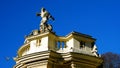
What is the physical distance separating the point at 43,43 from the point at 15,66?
6.28 feet

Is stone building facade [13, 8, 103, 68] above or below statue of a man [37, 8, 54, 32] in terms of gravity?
below

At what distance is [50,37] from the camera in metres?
14.1

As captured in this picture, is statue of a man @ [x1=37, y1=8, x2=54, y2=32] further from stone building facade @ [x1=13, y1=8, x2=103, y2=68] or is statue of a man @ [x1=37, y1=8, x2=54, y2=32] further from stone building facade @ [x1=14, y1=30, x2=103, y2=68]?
stone building facade @ [x1=14, y1=30, x2=103, y2=68]

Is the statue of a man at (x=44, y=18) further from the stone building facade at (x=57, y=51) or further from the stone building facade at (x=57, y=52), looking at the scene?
the stone building facade at (x=57, y=52)

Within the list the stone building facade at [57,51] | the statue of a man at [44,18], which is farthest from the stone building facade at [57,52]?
the statue of a man at [44,18]

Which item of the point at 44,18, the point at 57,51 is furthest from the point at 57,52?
the point at 44,18

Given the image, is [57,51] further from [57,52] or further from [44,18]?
[44,18]

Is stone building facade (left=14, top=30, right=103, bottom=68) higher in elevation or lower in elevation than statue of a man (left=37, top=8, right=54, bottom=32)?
lower

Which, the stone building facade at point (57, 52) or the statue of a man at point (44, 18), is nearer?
the stone building facade at point (57, 52)

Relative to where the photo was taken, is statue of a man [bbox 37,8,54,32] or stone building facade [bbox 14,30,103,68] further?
statue of a man [bbox 37,8,54,32]

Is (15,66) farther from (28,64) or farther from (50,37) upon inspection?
(50,37)

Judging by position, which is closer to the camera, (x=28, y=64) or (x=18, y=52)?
(x=28, y=64)

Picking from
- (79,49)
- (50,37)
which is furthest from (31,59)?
(79,49)

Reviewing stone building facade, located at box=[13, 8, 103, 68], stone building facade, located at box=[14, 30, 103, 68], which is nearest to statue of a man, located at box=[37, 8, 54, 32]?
stone building facade, located at box=[13, 8, 103, 68]
